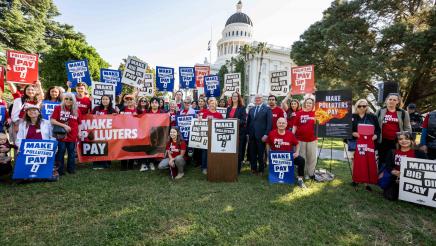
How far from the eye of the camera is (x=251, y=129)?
270 inches

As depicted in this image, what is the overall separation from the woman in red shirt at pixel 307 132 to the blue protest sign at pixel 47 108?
6135 millimetres

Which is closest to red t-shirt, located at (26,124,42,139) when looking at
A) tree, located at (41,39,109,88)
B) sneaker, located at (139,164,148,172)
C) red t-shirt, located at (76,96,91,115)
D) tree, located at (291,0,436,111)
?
red t-shirt, located at (76,96,91,115)

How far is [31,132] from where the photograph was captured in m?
5.42

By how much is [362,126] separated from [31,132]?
286 inches

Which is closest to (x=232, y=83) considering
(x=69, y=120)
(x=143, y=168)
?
(x=143, y=168)

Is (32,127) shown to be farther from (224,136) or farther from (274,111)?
(274,111)

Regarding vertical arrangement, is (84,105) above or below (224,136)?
above

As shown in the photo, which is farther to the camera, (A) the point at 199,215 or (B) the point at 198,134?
(B) the point at 198,134

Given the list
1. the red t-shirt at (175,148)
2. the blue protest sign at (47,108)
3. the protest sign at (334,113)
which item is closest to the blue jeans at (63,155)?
the blue protest sign at (47,108)

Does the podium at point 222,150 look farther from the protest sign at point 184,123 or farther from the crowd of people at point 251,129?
the protest sign at point 184,123

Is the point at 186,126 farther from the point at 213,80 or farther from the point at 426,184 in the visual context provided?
the point at 426,184

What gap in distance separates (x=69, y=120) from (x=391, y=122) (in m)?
7.36

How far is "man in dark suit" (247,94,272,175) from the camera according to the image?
6.57 m

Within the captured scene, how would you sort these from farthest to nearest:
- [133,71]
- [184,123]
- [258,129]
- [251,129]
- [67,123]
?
[133,71]
[184,123]
[251,129]
[258,129]
[67,123]
